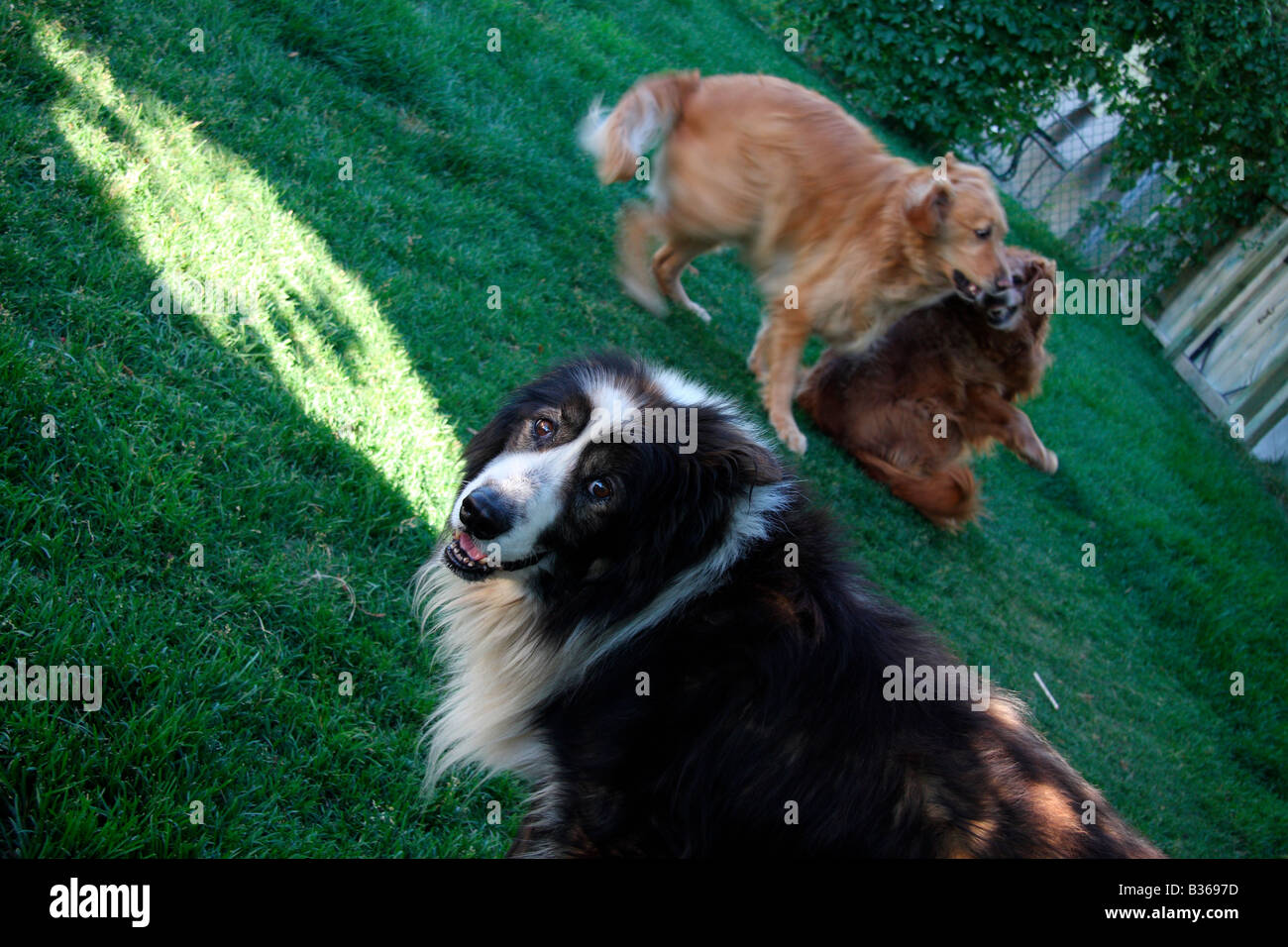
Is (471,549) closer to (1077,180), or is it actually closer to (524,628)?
(524,628)

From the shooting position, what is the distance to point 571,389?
2.81 metres

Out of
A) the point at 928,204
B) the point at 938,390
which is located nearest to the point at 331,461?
the point at 928,204

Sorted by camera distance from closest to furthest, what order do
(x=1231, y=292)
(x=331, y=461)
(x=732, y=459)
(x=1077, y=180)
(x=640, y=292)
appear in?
(x=732, y=459)
(x=331, y=461)
(x=640, y=292)
(x=1231, y=292)
(x=1077, y=180)

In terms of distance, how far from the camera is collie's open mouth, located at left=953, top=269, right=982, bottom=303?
17.4ft

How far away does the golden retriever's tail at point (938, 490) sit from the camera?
18.8 feet

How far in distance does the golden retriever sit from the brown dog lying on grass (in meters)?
0.28

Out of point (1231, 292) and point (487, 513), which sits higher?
point (1231, 292)

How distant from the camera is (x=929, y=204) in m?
5.16

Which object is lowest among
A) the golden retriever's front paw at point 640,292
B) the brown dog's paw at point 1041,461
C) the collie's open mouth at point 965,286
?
the brown dog's paw at point 1041,461

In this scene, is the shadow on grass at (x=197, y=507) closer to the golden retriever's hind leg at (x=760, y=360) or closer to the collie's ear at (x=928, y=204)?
the golden retriever's hind leg at (x=760, y=360)

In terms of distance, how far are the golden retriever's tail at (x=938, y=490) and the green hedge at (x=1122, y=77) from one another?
28.6ft

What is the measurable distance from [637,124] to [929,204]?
1.87 m

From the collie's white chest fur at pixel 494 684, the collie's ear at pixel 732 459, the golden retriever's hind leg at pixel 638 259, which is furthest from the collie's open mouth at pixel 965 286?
the collie's white chest fur at pixel 494 684

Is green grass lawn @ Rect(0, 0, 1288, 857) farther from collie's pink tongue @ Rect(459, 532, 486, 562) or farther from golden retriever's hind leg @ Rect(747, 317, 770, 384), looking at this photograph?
collie's pink tongue @ Rect(459, 532, 486, 562)
